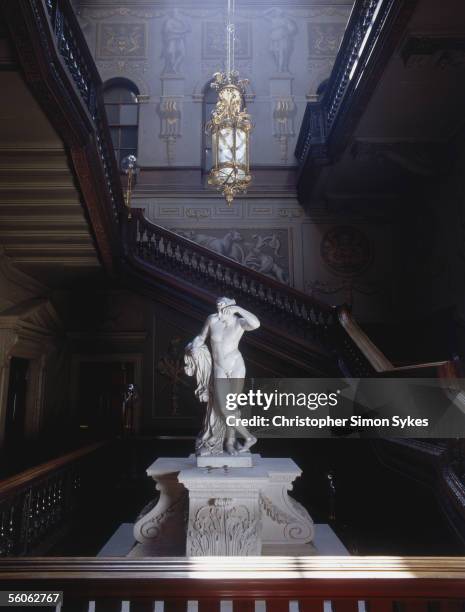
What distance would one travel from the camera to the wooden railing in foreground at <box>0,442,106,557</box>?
4066 mm

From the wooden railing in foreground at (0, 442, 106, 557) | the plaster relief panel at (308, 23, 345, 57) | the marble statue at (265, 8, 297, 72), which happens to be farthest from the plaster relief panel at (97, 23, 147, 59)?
the wooden railing in foreground at (0, 442, 106, 557)

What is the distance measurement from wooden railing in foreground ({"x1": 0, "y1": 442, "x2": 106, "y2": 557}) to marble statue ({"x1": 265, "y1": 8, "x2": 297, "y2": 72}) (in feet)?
31.1

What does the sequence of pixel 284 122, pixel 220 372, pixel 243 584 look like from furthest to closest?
pixel 284 122, pixel 220 372, pixel 243 584

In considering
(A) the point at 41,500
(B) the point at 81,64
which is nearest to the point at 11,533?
(A) the point at 41,500

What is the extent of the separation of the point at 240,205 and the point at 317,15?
17.1ft

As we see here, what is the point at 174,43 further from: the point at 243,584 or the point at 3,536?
the point at 243,584

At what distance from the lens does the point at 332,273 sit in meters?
9.88

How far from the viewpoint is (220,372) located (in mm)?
4480

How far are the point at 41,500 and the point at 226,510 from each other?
217 centimetres

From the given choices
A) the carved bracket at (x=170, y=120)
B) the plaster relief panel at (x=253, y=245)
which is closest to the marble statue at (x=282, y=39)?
the carved bracket at (x=170, y=120)

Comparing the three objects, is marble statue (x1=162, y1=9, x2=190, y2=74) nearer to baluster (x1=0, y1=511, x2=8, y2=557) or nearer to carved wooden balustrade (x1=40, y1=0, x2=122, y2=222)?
carved wooden balustrade (x1=40, y1=0, x2=122, y2=222)

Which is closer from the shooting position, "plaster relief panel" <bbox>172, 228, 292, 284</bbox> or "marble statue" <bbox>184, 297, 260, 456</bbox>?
"marble statue" <bbox>184, 297, 260, 456</bbox>

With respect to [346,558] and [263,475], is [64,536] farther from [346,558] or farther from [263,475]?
[346,558]

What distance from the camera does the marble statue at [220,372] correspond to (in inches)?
176
